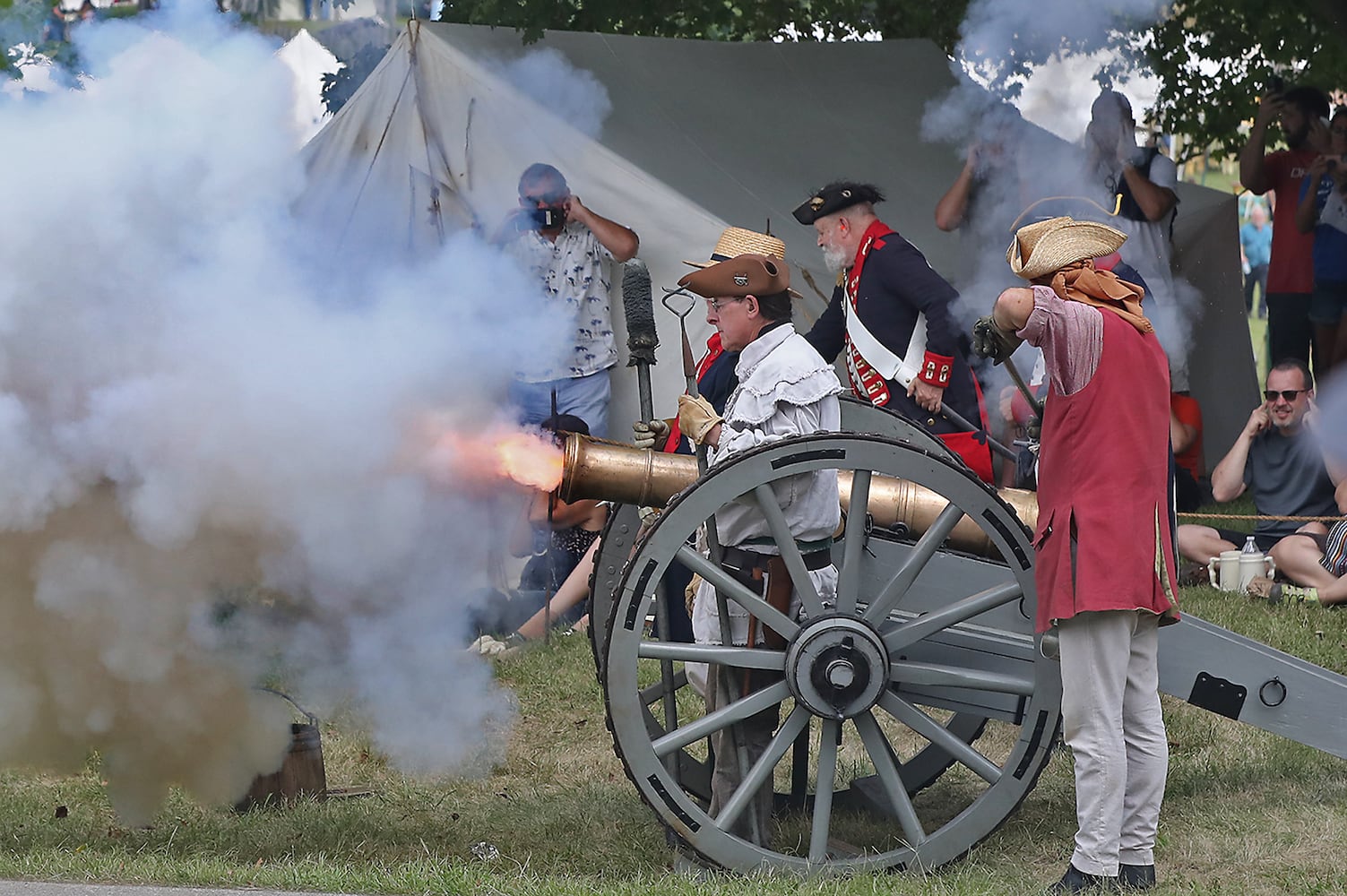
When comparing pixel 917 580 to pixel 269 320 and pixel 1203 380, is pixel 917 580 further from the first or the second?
pixel 1203 380

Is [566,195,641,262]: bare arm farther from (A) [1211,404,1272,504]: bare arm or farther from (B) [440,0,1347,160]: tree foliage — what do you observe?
(A) [1211,404,1272,504]: bare arm

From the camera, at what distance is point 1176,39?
955 centimetres

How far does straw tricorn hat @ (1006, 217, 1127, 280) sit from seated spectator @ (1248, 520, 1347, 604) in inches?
147

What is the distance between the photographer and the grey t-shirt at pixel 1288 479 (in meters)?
7.50

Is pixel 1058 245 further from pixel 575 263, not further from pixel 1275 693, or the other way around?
pixel 575 263

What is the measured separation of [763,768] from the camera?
→ 13.5ft

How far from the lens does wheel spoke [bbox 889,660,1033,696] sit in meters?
4.16

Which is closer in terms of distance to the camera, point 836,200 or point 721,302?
point 721,302

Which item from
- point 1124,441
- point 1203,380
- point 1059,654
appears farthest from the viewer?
point 1203,380

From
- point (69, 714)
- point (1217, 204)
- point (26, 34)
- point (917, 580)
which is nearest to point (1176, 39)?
point (1217, 204)

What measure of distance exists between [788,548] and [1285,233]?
19.9 ft

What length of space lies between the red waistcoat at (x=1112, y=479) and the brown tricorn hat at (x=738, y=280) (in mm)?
836

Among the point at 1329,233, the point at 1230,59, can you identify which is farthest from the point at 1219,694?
the point at 1230,59

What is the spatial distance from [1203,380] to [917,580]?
255 inches
